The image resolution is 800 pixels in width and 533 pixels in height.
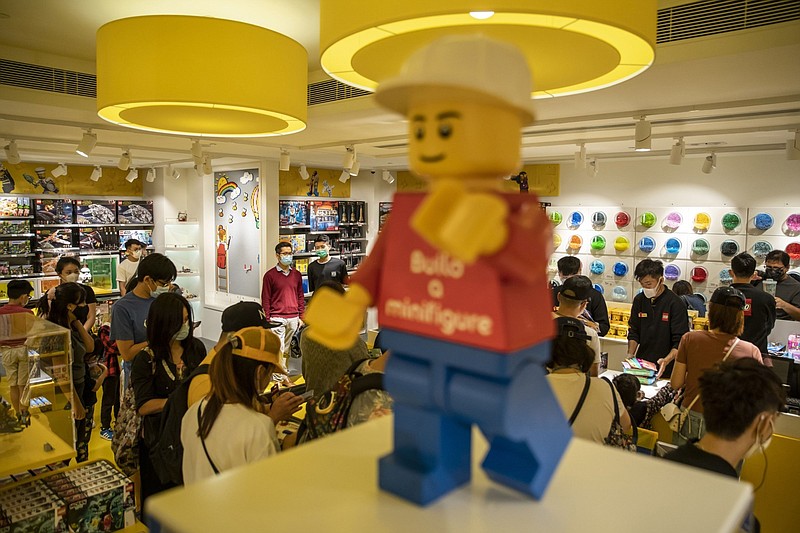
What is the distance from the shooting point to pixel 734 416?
6.69ft

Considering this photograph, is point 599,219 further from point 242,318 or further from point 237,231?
point 242,318

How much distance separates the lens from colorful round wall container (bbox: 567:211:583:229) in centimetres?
890

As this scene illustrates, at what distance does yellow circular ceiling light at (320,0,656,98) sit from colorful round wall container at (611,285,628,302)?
7.15 m

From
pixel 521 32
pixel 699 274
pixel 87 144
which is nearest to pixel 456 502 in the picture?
pixel 521 32

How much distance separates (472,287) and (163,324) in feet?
8.24

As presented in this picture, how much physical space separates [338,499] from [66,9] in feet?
13.8

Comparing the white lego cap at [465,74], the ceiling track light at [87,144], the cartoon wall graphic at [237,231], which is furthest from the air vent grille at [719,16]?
the cartoon wall graphic at [237,231]

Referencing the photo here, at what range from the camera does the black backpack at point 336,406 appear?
2201mm

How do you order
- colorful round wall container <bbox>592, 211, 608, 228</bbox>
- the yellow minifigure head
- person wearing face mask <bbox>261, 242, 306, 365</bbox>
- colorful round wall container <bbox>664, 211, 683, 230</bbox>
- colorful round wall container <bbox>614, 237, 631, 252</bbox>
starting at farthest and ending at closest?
colorful round wall container <bbox>592, 211, 608, 228</bbox>
colorful round wall container <bbox>614, 237, 631, 252</bbox>
colorful round wall container <bbox>664, 211, 683, 230</bbox>
person wearing face mask <bbox>261, 242, 306, 365</bbox>
the yellow minifigure head

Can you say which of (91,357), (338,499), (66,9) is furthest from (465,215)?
(91,357)

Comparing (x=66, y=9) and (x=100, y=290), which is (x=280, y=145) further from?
(x=100, y=290)

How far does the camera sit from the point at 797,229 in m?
7.11

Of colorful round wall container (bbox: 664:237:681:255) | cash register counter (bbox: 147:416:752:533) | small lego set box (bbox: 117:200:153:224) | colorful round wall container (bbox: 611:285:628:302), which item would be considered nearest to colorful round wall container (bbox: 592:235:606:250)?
colorful round wall container (bbox: 611:285:628:302)

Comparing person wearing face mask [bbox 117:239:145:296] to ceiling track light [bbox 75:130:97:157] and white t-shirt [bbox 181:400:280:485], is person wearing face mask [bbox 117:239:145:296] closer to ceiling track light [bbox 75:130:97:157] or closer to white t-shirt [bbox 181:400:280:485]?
ceiling track light [bbox 75:130:97:157]
